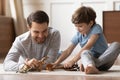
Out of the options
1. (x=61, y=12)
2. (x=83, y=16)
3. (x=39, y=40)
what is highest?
(x=83, y=16)

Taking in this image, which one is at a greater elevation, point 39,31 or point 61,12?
point 39,31

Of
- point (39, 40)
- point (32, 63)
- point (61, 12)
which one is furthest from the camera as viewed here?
point (61, 12)

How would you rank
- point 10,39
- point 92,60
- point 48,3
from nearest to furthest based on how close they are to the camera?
point 92,60
point 10,39
point 48,3

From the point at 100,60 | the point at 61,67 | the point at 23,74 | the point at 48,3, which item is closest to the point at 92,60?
the point at 100,60

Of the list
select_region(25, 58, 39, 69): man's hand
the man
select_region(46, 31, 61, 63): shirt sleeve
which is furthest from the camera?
select_region(46, 31, 61, 63): shirt sleeve

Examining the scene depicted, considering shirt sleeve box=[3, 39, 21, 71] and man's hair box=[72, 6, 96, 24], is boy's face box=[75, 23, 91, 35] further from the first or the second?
shirt sleeve box=[3, 39, 21, 71]

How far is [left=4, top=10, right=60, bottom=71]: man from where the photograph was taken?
5.88 ft

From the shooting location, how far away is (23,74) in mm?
1615

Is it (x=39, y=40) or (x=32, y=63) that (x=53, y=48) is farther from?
(x=32, y=63)

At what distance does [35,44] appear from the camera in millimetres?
1905

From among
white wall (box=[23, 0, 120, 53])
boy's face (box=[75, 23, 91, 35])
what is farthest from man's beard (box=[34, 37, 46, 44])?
white wall (box=[23, 0, 120, 53])

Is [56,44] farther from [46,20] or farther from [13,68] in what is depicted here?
[13,68]

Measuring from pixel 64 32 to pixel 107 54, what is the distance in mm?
2417

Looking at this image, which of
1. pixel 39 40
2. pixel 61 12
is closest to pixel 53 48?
pixel 39 40
